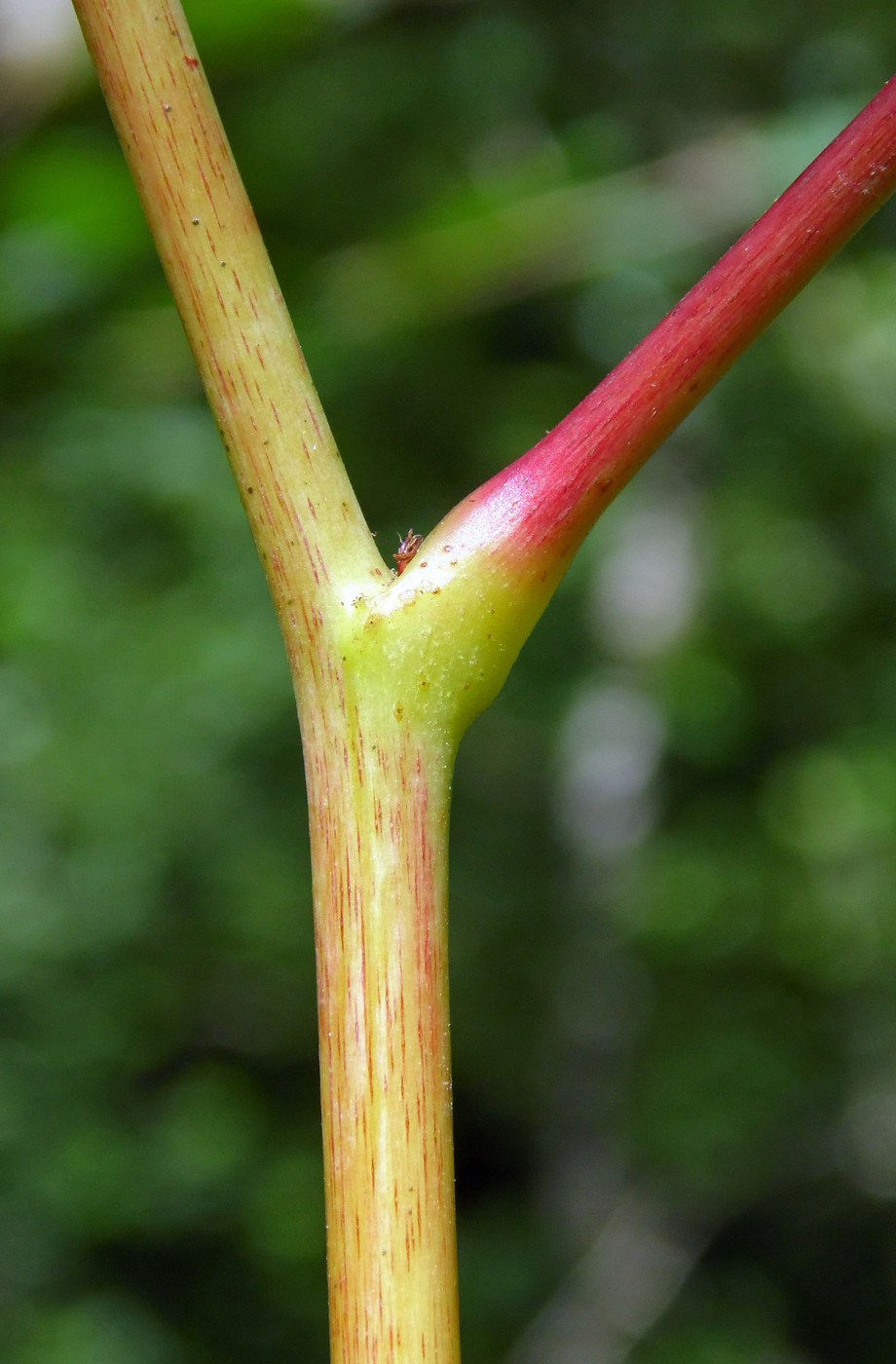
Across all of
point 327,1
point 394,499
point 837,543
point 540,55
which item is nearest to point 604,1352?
point 394,499

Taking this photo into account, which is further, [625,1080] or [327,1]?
[625,1080]

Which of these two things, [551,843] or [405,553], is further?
[551,843]

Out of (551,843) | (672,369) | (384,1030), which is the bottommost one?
(551,843)

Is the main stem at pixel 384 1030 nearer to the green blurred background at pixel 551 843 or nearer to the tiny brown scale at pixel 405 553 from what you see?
the tiny brown scale at pixel 405 553

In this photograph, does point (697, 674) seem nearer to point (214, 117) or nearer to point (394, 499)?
point (394, 499)

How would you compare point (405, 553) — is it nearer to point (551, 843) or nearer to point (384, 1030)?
point (384, 1030)

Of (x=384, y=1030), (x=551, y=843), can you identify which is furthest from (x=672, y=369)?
(x=551, y=843)

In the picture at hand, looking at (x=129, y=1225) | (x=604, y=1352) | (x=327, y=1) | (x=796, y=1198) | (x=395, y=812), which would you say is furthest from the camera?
(x=796, y=1198)

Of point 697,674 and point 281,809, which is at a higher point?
point 281,809

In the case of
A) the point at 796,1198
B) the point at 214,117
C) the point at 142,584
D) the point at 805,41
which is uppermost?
the point at 214,117
